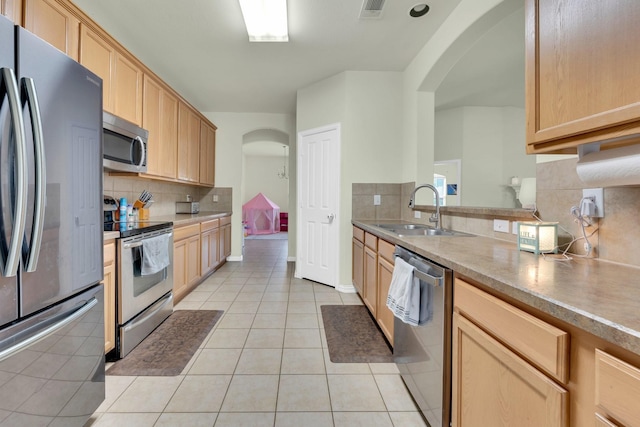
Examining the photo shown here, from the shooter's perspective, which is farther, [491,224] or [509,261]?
[491,224]

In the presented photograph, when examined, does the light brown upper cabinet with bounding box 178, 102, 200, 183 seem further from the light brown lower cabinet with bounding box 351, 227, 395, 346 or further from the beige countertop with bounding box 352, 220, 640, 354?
the beige countertop with bounding box 352, 220, 640, 354

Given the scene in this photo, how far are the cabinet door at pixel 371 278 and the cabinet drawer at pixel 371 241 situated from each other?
0.03m

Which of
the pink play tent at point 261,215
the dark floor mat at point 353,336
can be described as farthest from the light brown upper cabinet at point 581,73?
the pink play tent at point 261,215

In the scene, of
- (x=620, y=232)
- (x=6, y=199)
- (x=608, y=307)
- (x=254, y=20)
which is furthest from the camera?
(x=254, y=20)

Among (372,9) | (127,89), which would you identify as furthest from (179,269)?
(372,9)

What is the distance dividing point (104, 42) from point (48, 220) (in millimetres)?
1837

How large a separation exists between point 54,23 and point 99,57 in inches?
15.3

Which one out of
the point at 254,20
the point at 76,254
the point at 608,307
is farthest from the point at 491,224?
the point at 254,20

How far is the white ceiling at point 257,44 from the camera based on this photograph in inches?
92.5

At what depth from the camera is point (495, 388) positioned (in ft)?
2.96

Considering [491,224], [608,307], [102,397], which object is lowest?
[102,397]

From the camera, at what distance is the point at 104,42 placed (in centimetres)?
217

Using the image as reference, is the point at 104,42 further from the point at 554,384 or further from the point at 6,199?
the point at 554,384

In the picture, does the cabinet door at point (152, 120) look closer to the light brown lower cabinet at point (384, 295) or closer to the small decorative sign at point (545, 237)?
the light brown lower cabinet at point (384, 295)
